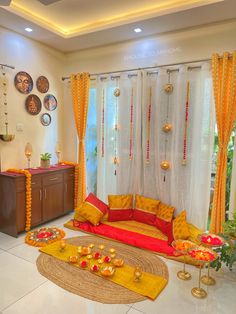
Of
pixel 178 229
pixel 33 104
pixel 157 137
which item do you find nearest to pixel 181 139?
pixel 157 137

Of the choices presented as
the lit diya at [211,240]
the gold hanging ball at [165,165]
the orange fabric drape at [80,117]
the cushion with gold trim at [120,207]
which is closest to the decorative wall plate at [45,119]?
the orange fabric drape at [80,117]

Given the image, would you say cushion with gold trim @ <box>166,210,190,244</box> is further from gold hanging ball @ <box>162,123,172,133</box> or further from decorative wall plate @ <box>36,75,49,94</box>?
decorative wall plate @ <box>36,75,49,94</box>

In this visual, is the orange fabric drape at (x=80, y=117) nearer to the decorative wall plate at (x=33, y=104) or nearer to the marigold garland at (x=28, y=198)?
the decorative wall plate at (x=33, y=104)

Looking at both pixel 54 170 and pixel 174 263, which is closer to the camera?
pixel 174 263

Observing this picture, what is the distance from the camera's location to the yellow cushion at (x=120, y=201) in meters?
3.56

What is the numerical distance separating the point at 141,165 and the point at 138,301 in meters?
1.91

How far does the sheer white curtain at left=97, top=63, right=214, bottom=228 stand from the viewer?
10.0ft

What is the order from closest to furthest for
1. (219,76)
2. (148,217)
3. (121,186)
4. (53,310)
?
(53,310), (219,76), (148,217), (121,186)

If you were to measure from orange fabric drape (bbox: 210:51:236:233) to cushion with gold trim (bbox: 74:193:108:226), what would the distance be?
5.05 feet

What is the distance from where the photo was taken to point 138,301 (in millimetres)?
1990

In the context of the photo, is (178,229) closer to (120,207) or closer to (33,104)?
(120,207)

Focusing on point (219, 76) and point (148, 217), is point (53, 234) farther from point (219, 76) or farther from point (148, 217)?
point (219, 76)

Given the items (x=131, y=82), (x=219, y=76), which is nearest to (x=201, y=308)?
(x=219, y=76)

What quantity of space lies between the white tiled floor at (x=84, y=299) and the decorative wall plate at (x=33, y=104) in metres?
2.21
